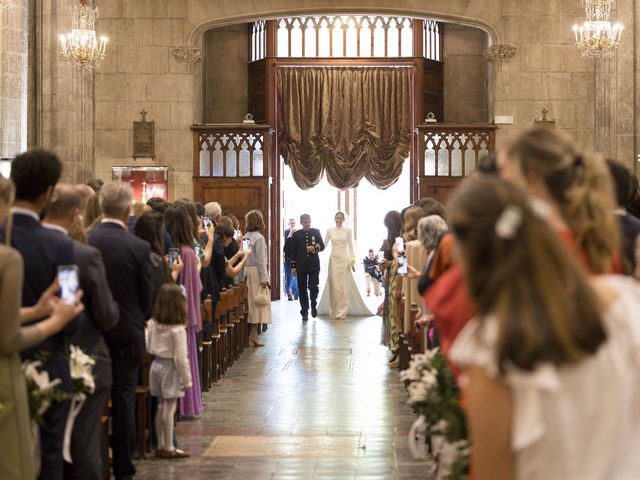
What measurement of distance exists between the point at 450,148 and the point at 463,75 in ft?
8.69

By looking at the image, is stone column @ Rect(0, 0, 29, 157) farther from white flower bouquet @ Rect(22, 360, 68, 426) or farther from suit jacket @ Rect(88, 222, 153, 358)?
white flower bouquet @ Rect(22, 360, 68, 426)

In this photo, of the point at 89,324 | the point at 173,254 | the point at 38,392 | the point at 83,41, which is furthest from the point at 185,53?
the point at 38,392

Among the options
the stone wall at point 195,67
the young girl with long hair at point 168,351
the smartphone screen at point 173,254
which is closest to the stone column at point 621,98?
the stone wall at point 195,67

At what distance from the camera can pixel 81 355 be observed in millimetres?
5016

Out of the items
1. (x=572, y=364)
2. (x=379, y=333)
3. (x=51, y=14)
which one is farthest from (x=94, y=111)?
(x=572, y=364)

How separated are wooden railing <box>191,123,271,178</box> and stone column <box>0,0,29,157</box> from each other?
4.14 m

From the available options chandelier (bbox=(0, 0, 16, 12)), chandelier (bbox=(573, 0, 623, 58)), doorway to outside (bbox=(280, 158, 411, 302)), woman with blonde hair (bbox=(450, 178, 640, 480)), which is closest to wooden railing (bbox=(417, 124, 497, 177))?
chandelier (bbox=(573, 0, 623, 58))

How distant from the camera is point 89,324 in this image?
18.1 feet

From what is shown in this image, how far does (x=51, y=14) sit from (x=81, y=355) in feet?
45.9

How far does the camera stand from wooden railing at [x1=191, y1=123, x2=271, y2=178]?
19641 millimetres

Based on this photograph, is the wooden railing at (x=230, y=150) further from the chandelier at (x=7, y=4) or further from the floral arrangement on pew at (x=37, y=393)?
the floral arrangement on pew at (x=37, y=393)

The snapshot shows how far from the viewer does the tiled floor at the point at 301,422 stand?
7301 millimetres

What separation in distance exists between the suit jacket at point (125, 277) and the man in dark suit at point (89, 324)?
1.78 feet

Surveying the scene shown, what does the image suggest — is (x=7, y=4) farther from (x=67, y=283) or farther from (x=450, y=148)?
(x=67, y=283)
